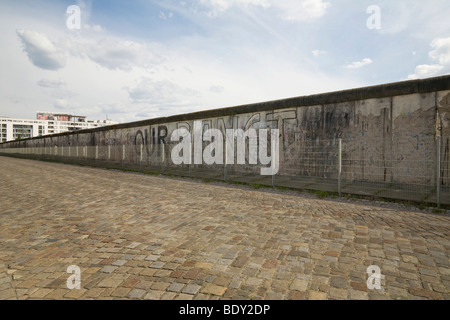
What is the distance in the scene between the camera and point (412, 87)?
760 centimetres

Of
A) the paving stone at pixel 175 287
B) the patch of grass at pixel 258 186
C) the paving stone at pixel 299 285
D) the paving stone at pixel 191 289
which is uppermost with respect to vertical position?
the patch of grass at pixel 258 186

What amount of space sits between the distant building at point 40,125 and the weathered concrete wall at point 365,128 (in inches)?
5151

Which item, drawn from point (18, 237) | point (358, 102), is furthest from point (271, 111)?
point (18, 237)

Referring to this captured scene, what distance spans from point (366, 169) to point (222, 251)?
6787 millimetres

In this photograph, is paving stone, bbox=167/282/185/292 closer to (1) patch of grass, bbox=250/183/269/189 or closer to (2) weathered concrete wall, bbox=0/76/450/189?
(2) weathered concrete wall, bbox=0/76/450/189

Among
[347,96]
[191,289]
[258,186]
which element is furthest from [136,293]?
[347,96]

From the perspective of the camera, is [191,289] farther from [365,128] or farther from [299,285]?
[365,128]

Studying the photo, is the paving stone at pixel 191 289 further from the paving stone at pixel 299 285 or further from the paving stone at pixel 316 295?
the paving stone at pixel 316 295

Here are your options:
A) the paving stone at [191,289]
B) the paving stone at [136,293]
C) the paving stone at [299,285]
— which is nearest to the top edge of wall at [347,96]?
the paving stone at [299,285]

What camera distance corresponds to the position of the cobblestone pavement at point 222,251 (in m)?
2.51

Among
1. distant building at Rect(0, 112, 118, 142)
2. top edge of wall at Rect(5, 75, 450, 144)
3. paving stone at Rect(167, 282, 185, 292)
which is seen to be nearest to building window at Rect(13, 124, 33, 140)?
distant building at Rect(0, 112, 118, 142)

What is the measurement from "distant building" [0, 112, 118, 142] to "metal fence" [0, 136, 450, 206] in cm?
13146
